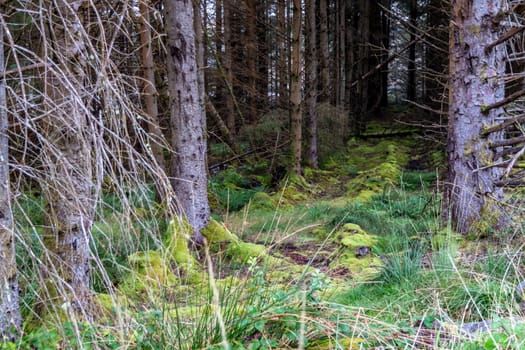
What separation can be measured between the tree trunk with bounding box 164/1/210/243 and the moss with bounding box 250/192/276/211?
2521 mm

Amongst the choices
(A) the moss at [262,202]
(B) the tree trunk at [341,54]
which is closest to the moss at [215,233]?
(A) the moss at [262,202]

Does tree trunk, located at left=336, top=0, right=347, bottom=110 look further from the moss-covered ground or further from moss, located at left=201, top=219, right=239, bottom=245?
moss, located at left=201, top=219, right=239, bottom=245

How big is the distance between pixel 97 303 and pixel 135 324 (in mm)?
453

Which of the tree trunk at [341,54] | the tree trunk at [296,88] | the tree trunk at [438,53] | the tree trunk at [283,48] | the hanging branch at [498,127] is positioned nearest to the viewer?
the hanging branch at [498,127]

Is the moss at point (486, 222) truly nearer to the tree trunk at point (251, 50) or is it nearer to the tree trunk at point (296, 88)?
the tree trunk at point (296, 88)

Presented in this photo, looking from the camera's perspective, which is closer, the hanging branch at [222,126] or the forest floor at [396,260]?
the forest floor at [396,260]

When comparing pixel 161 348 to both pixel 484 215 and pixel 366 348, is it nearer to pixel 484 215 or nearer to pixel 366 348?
pixel 366 348

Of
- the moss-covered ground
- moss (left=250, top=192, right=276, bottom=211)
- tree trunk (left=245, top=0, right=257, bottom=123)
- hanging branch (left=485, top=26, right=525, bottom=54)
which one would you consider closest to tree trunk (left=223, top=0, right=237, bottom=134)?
tree trunk (left=245, top=0, right=257, bottom=123)

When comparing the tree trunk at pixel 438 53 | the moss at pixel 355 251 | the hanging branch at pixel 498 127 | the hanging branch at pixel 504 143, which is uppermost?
the tree trunk at pixel 438 53

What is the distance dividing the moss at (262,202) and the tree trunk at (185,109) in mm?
2521

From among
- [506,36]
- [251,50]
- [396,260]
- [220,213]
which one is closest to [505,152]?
[506,36]

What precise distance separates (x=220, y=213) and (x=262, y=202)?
3.52 feet

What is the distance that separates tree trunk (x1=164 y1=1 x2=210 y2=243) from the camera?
4828mm

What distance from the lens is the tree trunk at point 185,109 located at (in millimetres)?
4828
